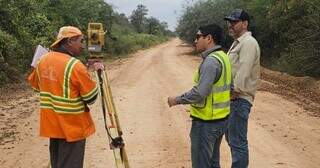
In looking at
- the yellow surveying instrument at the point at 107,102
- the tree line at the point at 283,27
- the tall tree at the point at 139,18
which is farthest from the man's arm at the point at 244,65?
the tall tree at the point at 139,18

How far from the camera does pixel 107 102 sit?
16.6 feet

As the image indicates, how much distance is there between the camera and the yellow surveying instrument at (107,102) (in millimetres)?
4789

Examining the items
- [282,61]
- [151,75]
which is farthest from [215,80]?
[282,61]

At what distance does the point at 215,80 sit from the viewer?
489 centimetres

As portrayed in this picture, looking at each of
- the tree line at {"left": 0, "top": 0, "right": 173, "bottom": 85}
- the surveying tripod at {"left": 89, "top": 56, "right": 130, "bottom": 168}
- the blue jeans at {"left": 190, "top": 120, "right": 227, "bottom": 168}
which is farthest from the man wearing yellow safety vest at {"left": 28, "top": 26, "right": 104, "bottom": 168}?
the tree line at {"left": 0, "top": 0, "right": 173, "bottom": 85}

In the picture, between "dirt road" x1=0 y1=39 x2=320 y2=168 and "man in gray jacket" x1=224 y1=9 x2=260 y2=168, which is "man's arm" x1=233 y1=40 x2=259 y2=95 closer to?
"man in gray jacket" x1=224 y1=9 x2=260 y2=168

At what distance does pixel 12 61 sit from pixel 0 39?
6.20 feet

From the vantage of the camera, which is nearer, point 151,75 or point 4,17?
point 4,17

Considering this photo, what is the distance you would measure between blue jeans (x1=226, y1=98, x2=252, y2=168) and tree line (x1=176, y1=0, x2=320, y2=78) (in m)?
11.7

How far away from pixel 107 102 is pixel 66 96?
1.51ft

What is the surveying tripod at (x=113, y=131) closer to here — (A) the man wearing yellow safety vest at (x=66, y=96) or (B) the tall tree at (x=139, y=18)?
(A) the man wearing yellow safety vest at (x=66, y=96)

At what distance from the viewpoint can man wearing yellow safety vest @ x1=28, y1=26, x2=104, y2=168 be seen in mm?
4711

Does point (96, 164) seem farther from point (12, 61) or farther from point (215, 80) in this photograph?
point (12, 61)

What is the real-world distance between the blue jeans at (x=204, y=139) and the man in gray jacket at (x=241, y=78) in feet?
1.88
